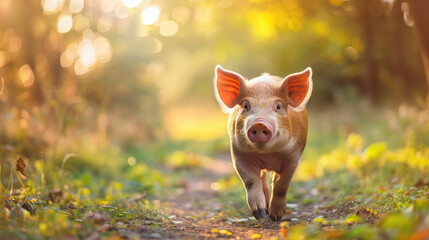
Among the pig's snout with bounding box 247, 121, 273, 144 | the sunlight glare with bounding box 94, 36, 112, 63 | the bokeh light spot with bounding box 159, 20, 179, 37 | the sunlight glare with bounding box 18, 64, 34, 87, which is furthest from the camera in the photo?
Answer: the sunlight glare with bounding box 94, 36, 112, 63

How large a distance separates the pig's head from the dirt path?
724 mm

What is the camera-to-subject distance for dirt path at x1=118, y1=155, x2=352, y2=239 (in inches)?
140

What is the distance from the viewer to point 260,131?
377cm

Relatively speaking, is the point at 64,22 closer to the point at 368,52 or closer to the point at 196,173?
the point at 196,173

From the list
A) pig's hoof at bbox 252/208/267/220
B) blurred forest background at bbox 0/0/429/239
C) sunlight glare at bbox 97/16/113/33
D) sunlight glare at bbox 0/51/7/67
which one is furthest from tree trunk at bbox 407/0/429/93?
sunlight glare at bbox 97/16/113/33

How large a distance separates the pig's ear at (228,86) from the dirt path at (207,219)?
45.4 inches

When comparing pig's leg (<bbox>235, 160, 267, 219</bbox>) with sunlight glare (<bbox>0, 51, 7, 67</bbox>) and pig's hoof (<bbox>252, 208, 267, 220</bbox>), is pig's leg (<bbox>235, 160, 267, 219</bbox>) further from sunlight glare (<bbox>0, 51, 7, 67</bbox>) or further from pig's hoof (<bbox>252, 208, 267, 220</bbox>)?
sunlight glare (<bbox>0, 51, 7, 67</bbox>)

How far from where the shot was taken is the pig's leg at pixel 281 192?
4.28 meters

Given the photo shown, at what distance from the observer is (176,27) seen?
12508mm

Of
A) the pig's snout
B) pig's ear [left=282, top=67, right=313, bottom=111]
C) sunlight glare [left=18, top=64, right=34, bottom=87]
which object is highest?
sunlight glare [left=18, top=64, right=34, bottom=87]

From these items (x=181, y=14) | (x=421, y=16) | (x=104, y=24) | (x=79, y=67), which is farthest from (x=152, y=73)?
(x=421, y=16)

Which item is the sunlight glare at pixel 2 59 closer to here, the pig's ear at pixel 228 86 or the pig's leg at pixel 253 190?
the pig's ear at pixel 228 86

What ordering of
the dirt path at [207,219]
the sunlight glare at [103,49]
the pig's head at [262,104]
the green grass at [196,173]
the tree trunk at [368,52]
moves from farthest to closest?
1. the tree trunk at [368,52]
2. the sunlight glare at [103,49]
3. the pig's head at [262,104]
4. the dirt path at [207,219]
5. the green grass at [196,173]

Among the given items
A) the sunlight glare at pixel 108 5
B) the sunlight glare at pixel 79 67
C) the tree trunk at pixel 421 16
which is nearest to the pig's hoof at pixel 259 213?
the tree trunk at pixel 421 16
